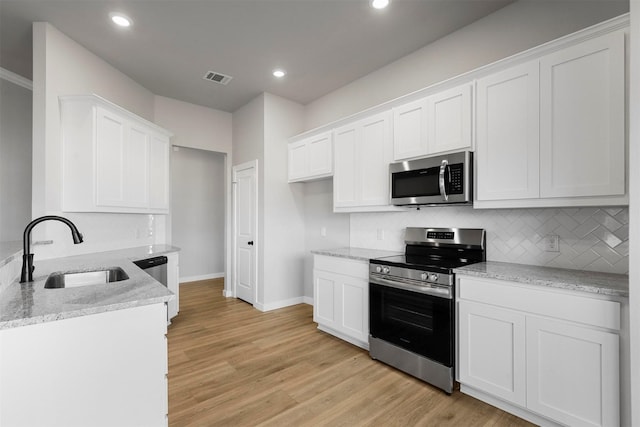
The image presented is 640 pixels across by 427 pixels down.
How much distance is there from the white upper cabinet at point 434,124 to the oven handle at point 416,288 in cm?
116

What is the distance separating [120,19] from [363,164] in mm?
2666

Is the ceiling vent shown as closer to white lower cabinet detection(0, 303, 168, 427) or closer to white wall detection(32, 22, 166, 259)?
white wall detection(32, 22, 166, 259)

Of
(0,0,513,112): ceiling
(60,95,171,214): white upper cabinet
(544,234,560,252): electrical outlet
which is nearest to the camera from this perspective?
(544,234,560,252): electrical outlet

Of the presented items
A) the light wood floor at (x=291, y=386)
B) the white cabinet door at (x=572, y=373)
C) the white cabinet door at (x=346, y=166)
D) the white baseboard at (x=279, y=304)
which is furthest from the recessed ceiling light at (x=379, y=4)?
the white baseboard at (x=279, y=304)

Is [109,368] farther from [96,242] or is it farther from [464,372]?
[96,242]

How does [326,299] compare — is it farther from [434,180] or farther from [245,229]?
[245,229]

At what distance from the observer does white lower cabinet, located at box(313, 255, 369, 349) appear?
300 centimetres

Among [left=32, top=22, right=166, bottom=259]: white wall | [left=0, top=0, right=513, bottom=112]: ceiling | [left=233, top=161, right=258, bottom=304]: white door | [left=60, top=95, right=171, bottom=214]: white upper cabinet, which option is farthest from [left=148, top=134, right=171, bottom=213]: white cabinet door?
[left=233, top=161, right=258, bottom=304]: white door

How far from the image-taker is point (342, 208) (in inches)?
142

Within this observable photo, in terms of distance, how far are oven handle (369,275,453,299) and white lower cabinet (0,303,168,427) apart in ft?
6.02

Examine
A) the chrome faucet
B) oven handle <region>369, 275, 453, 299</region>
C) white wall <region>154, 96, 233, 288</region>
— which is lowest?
oven handle <region>369, 275, 453, 299</region>

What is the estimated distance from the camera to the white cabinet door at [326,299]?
331 centimetres

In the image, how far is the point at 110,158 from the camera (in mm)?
3188

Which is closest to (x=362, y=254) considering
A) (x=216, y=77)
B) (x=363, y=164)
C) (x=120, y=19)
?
(x=363, y=164)
